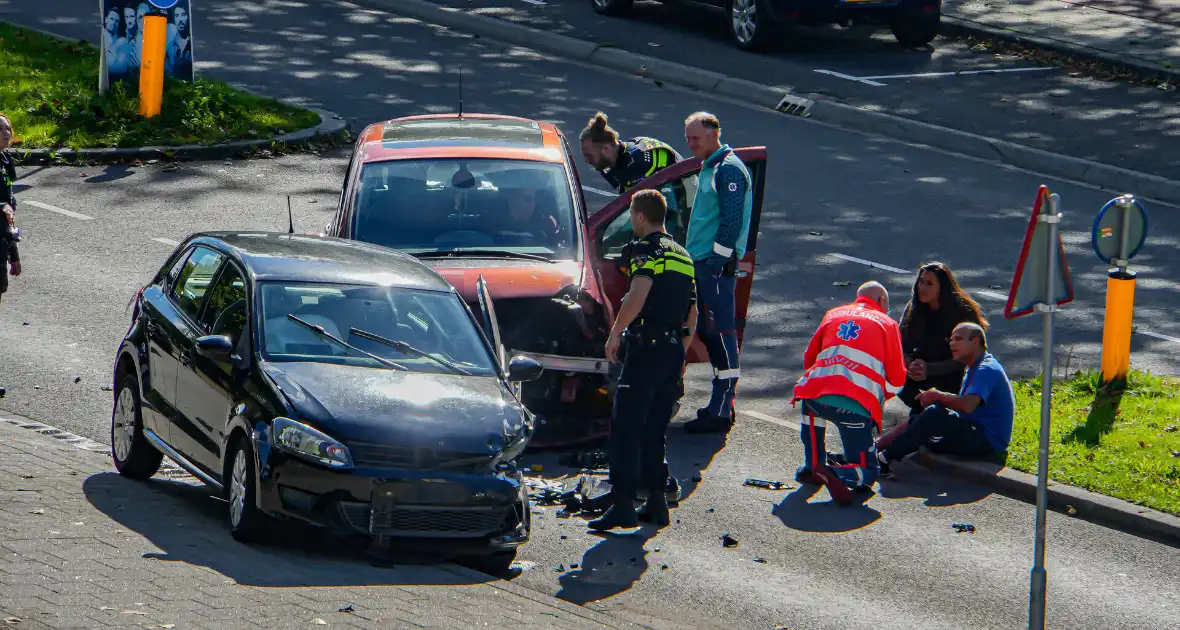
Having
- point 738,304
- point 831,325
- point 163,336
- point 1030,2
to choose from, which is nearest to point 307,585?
point 163,336

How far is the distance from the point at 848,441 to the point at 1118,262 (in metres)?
2.72

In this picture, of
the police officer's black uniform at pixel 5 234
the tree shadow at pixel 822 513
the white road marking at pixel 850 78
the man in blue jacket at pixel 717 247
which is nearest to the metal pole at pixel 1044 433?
the tree shadow at pixel 822 513

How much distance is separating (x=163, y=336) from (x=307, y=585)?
8.73 ft

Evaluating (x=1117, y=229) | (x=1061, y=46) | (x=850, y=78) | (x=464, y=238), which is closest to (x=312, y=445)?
(x=464, y=238)

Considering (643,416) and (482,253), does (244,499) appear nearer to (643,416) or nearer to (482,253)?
(643,416)

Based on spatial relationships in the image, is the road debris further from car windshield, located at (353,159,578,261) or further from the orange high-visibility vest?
car windshield, located at (353,159,578,261)

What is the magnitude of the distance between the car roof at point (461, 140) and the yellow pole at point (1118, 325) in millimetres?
3927

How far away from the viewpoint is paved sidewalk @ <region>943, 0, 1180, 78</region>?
21.7 m

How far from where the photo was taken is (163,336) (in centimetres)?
960

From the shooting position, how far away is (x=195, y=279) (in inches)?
385

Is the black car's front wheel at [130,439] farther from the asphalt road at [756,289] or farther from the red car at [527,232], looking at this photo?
the red car at [527,232]

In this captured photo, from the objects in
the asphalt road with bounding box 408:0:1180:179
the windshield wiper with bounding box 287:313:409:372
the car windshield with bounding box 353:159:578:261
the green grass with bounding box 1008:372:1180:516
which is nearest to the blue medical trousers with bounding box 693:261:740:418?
the car windshield with bounding box 353:159:578:261

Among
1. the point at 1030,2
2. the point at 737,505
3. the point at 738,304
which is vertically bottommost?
the point at 737,505

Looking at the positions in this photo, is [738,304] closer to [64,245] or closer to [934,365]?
[934,365]
